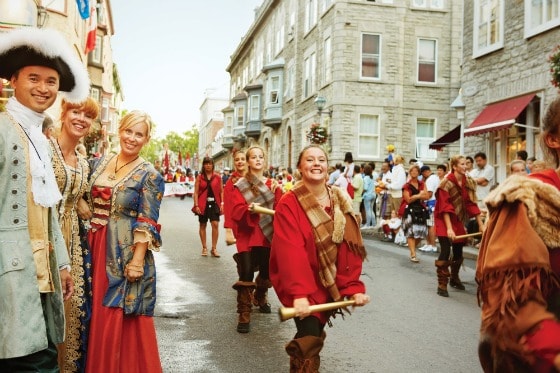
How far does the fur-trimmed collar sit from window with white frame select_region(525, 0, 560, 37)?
13.7 metres

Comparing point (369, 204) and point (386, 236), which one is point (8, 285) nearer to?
point (386, 236)

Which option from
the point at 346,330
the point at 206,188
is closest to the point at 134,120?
the point at 346,330

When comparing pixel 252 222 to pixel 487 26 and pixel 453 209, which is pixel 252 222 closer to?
pixel 453 209

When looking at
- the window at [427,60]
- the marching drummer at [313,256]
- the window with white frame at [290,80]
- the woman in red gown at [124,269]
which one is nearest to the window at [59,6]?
the window with white frame at [290,80]

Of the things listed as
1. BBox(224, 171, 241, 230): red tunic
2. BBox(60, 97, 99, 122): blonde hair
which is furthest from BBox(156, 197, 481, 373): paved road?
BBox(60, 97, 99, 122): blonde hair

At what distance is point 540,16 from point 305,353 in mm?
14405

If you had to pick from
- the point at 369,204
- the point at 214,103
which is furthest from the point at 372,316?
the point at 214,103

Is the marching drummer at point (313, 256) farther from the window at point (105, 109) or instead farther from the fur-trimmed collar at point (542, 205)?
the window at point (105, 109)

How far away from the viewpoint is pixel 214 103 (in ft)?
323

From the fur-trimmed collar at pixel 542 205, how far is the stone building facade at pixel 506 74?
13.3 m

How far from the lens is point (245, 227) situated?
697 centimetres

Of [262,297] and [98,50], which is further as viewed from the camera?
[98,50]

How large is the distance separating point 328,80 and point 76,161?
77.8 feet

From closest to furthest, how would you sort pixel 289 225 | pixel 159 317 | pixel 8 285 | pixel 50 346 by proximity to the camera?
pixel 8 285 → pixel 50 346 → pixel 289 225 → pixel 159 317
